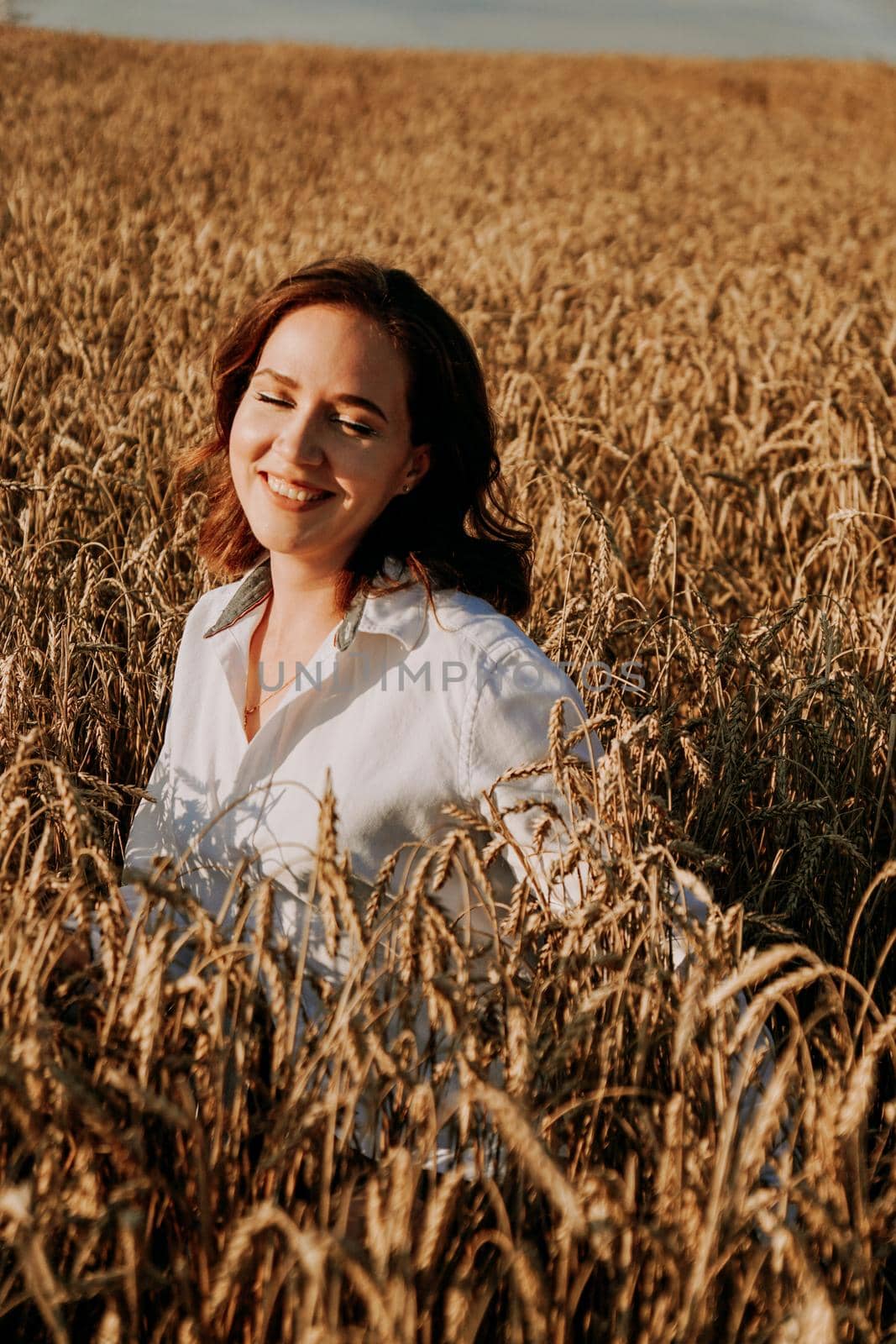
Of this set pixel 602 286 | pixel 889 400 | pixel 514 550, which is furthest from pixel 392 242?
pixel 514 550

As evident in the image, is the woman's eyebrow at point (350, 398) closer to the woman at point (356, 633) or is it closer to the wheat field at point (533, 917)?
the woman at point (356, 633)

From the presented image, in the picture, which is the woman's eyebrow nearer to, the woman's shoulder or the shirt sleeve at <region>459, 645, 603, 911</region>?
the woman's shoulder

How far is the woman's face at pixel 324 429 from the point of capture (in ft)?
5.83

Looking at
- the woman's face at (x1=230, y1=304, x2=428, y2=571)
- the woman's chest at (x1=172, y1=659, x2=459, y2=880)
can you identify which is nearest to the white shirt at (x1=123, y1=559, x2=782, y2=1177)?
the woman's chest at (x1=172, y1=659, x2=459, y2=880)

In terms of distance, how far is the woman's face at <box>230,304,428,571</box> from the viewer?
1.78 meters

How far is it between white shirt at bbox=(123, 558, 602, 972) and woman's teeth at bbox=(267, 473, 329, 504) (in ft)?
0.52

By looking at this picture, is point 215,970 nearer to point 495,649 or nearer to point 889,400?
point 495,649

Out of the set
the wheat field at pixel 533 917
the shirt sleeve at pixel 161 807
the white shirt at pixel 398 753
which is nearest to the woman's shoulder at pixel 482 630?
the white shirt at pixel 398 753

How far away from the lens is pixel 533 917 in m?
1.49

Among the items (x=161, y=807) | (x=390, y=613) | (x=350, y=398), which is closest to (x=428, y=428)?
(x=350, y=398)

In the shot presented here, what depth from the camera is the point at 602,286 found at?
6137 millimetres

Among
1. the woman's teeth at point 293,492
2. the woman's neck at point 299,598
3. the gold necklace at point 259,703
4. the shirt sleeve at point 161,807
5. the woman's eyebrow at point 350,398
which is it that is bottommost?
the shirt sleeve at point 161,807

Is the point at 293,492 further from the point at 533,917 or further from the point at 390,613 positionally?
the point at 533,917

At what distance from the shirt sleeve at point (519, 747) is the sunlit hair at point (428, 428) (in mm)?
224
